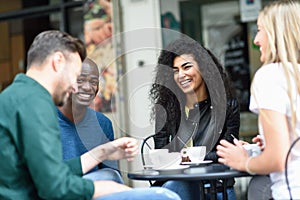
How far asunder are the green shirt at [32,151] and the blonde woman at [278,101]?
2.06ft

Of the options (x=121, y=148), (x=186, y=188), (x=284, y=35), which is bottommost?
(x=186, y=188)

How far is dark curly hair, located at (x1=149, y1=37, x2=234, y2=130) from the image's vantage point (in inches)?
113

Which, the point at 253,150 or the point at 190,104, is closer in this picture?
the point at 253,150

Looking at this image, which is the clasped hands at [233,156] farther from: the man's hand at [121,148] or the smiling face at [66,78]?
the smiling face at [66,78]

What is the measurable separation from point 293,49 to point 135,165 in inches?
40.9

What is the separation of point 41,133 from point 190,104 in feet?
3.89

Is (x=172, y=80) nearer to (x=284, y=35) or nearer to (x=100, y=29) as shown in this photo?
(x=284, y=35)

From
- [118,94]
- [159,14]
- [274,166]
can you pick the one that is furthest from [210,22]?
[274,166]

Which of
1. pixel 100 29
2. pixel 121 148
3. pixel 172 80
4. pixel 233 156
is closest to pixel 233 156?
pixel 233 156

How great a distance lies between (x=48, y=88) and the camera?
1977mm

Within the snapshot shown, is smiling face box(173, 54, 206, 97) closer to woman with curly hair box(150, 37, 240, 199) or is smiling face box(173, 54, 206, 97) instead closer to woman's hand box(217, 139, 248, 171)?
woman with curly hair box(150, 37, 240, 199)

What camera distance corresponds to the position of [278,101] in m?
1.95

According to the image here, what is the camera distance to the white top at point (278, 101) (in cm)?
196

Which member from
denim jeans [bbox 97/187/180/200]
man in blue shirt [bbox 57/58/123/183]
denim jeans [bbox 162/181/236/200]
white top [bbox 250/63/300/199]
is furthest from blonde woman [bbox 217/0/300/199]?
man in blue shirt [bbox 57/58/123/183]
